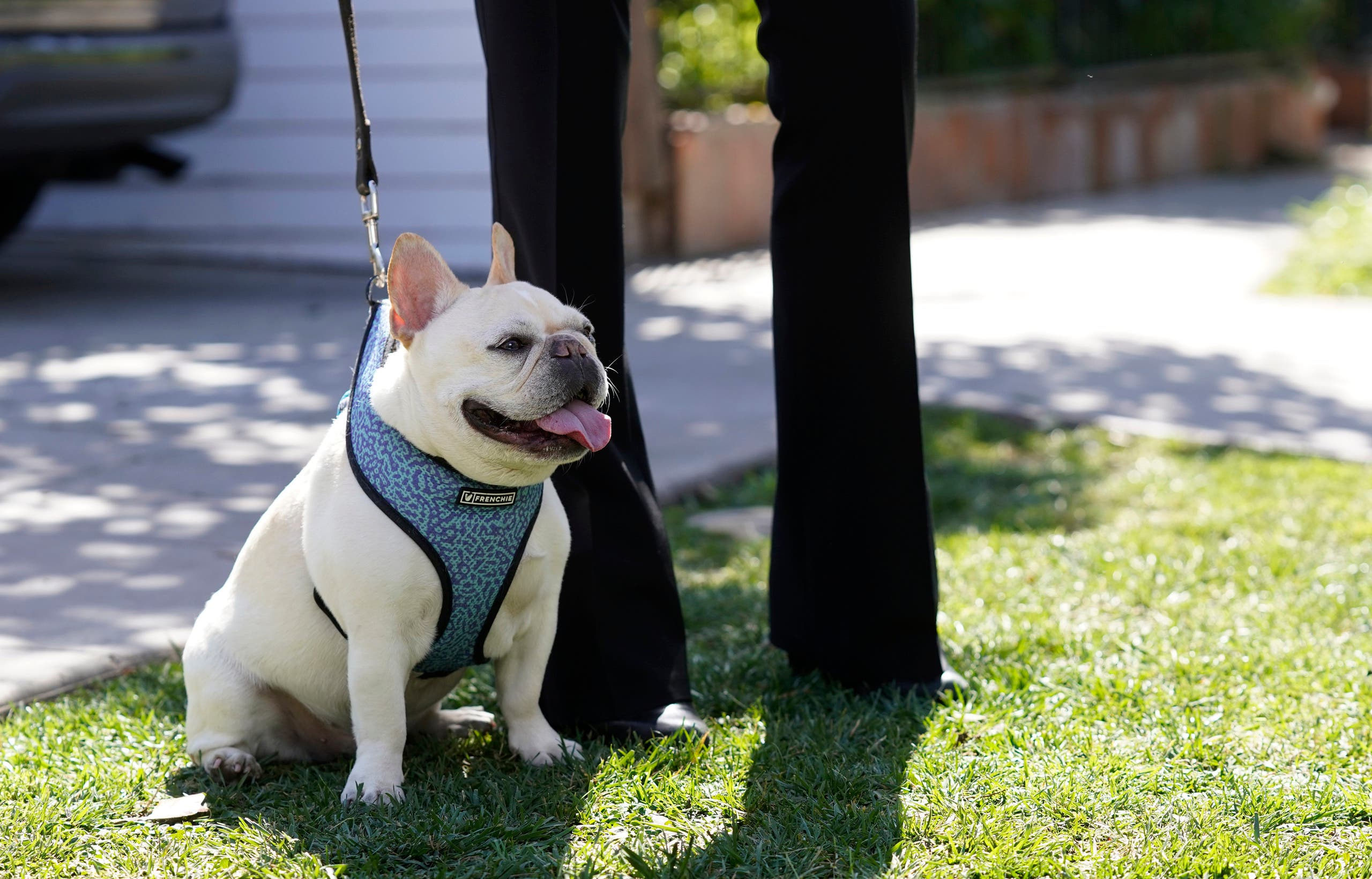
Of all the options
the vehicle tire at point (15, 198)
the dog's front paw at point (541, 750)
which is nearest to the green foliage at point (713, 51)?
the vehicle tire at point (15, 198)

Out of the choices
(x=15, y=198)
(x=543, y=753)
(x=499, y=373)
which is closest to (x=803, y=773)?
(x=543, y=753)

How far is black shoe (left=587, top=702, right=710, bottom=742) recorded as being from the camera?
2441 mm

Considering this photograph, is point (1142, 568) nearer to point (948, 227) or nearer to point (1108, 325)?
point (1108, 325)

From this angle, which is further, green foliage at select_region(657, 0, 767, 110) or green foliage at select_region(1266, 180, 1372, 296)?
green foliage at select_region(657, 0, 767, 110)

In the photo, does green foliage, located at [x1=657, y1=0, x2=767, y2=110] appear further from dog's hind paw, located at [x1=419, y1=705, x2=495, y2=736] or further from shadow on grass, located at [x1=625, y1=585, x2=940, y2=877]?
dog's hind paw, located at [x1=419, y1=705, x2=495, y2=736]

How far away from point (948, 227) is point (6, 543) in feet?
26.4

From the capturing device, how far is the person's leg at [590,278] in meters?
2.39

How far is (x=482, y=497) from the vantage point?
2123 millimetres

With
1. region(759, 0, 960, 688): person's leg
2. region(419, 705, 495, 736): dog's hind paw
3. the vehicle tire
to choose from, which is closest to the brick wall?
the vehicle tire

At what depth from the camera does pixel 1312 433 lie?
4.90m

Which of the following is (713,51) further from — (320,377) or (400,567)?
(400,567)

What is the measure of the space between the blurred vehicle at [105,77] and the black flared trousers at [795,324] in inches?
165

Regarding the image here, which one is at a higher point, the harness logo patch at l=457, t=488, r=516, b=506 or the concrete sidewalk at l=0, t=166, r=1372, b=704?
the harness logo patch at l=457, t=488, r=516, b=506

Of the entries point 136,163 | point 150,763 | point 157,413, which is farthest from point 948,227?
point 150,763
